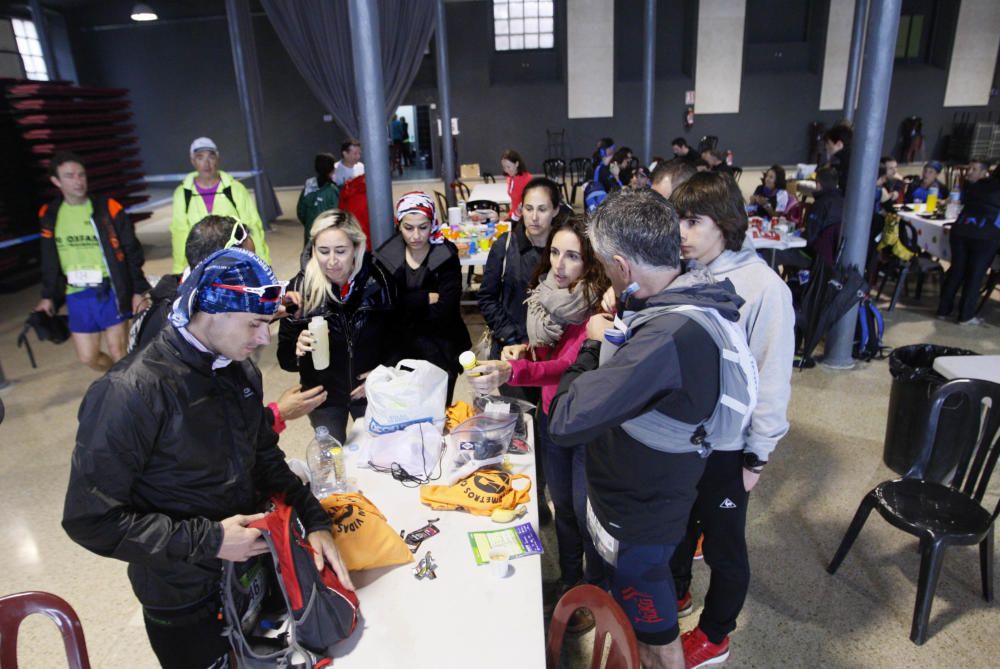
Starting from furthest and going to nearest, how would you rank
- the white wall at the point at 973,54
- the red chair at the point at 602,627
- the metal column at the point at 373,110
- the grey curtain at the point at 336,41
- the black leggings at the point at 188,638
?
the white wall at the point at 973,54 → the grey curtain at the point at 336,41 → the metal column at the point at 373,110 → the black leggings at the point at 188,638 → the red chair at the point at 602,627

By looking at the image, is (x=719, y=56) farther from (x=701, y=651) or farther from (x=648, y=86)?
(x=701, y=651)

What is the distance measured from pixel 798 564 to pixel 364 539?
210 cm

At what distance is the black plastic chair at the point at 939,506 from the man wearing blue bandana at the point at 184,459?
2.13m

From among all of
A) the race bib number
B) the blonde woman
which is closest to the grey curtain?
the race bib number

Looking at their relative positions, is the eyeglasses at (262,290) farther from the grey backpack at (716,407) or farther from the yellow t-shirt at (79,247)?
the yellow t-shirt at (79,247)

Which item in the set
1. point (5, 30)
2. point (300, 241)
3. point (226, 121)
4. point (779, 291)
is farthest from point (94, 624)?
point (226, 121)

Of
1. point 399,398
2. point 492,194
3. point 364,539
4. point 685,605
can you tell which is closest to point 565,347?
point 399,398

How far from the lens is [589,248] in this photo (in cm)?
251

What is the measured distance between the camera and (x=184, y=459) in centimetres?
153

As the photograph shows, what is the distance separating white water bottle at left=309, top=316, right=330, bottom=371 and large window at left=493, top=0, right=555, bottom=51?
16962mm

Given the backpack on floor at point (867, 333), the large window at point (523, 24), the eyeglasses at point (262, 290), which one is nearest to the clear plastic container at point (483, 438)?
the eyeglasses at point (262, 290)

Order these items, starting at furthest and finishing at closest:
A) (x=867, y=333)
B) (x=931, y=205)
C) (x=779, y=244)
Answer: (x=931, y=205) < (x=779, y=244) < (x=867, y=333)

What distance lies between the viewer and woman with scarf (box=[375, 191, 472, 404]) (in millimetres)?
3152

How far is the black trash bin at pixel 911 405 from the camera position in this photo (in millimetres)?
3383
